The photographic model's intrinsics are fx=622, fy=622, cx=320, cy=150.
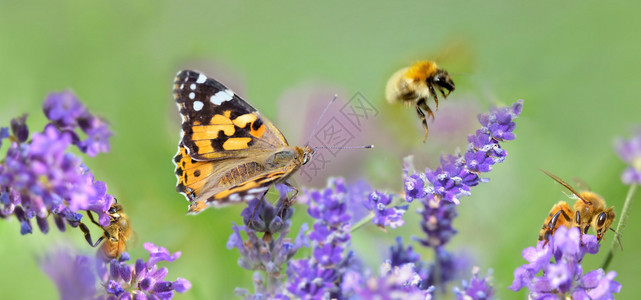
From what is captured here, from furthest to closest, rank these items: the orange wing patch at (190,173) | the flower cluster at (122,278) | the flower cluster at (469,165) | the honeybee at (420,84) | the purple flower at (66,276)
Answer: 1. the honeybee at (420,84)
2. the orange wing patch at (190,173)
3. the flower cluster at (469,165)
4. the flower cluster at (122,278)
5. the purple flower at (66,276)

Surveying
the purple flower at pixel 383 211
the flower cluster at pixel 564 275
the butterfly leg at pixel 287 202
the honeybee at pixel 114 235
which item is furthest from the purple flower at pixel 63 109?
the flower cluster at pixel 564 275

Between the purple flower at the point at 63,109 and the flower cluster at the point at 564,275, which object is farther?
the purple flower at the point at 63,109

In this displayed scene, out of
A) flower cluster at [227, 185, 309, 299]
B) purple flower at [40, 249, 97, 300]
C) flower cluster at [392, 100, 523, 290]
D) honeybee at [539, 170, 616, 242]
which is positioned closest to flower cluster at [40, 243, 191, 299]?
purple flower at [40, 249, 97, 300]

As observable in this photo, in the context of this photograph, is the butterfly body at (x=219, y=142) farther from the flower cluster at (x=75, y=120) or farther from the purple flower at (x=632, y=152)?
the purple flower at (x=632, y=152)

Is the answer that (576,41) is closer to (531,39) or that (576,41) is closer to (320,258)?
(531,39)

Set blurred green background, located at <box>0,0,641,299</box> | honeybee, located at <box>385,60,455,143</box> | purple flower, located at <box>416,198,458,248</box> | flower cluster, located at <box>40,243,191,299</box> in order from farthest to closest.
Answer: blurred green background, located at <box>0,0,641,299</box>, honeybee, located at <box>385,60,455,143</box>, purple flower, located at <box>416,198,458,248</box>, flower cluster, located at <box>40,243,191,299</box>

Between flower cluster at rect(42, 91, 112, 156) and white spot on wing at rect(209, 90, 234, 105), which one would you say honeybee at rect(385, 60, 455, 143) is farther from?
flower cluster at rect(42, 91, 112, 156)
